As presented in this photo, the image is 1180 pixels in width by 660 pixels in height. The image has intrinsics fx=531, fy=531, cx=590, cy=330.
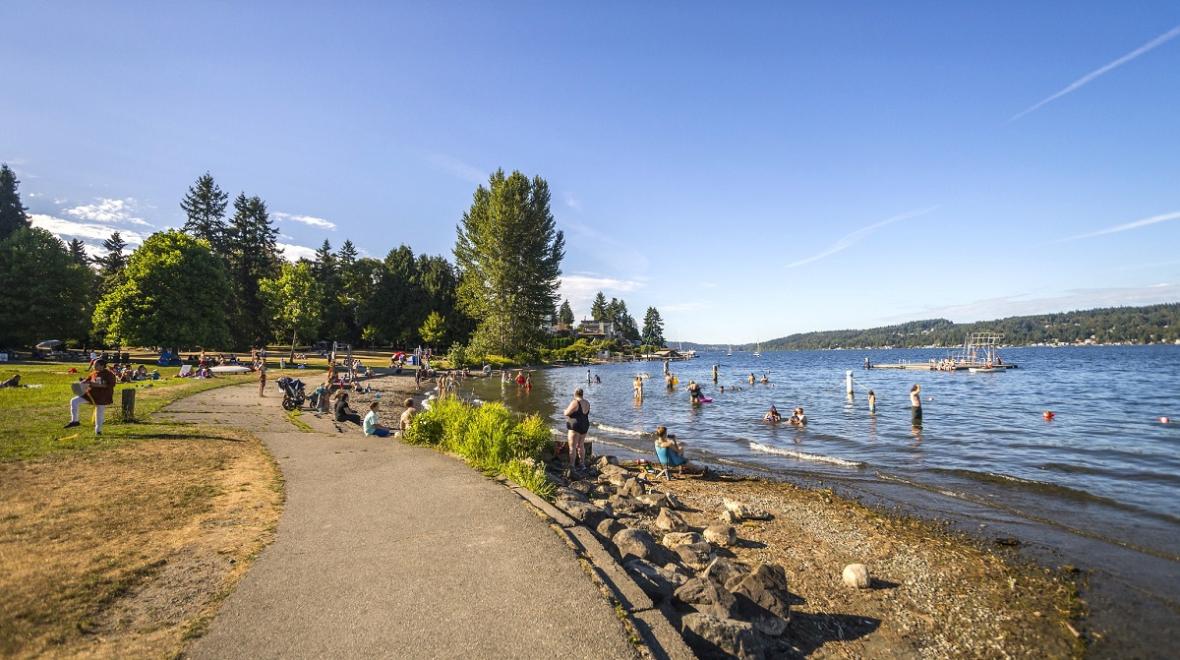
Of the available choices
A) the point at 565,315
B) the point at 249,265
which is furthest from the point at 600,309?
the point at 249,265

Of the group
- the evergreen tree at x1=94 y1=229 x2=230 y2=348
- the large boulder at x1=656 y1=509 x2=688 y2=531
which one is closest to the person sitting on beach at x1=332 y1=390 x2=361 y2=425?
the large boulder at x1=656 y1=509 x2=688 y2=531

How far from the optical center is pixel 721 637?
5383mm

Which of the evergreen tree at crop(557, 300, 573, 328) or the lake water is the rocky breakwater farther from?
the evergreen tree at crop(557, 300, 573, 328)

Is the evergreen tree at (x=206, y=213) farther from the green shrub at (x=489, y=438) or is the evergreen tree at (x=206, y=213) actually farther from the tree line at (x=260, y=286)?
the green shrub at (x=489, y=438)

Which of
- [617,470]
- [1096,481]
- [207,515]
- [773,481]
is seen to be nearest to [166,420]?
[207,515]

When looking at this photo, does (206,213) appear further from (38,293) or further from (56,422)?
(56,422)

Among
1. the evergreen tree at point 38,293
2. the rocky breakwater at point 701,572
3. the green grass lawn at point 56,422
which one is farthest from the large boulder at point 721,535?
the evergreen tree at point 38,293

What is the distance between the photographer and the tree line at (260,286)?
4541 cm

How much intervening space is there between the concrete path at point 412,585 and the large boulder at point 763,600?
7.02 feet

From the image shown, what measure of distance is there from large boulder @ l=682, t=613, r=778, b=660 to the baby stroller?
21.0 m

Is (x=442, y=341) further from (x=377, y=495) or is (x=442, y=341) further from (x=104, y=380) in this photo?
(x=377, y=495)

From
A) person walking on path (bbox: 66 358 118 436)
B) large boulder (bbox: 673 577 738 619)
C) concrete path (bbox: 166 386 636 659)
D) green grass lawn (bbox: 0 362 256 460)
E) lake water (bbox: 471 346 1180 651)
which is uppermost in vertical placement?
person walking on path (bbox: 66 358 118 436)

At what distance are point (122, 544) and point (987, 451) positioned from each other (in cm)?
2276

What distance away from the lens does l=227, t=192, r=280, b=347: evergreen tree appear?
67.3 m
